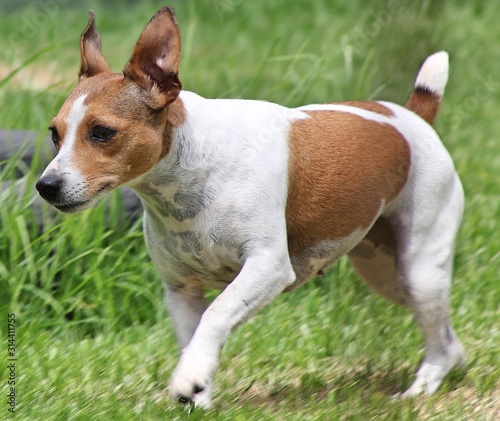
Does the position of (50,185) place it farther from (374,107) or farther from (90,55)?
(374,107)

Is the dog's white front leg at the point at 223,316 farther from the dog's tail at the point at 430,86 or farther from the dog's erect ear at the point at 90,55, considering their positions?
the dog's tail at the point at 430,86

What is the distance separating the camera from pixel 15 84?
8.65 metres

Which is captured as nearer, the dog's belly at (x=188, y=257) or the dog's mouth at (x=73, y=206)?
the dog's mouth at (x=73, y=206)

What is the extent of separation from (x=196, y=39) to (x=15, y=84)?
2.76 meters

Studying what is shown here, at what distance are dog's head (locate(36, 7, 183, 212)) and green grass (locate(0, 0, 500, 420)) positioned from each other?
3.17ft

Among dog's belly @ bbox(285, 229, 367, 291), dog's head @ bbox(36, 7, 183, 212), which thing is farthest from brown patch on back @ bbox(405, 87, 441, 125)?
dog's head @ bbox(36, 7, 183, 212)

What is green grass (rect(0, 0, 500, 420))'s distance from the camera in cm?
450

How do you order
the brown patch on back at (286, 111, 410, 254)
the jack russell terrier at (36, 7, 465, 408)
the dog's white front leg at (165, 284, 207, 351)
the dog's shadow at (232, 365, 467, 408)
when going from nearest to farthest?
the jack russell terrier at (36, 7, 465, 408) < the brown patch on back at (286, 111, 410, 254) < the dog's white front leg at (165, 284, 207, 351) < the dog's shadow at (232, 365, 467, 408)

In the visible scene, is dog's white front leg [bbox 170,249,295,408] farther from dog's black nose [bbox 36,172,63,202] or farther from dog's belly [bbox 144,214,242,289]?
dog's black nose [bbox 36,172,63,202]

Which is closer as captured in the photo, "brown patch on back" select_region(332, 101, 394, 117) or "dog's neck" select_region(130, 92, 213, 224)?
→ "dog's neck" select_region(130, 92, 213, 224)

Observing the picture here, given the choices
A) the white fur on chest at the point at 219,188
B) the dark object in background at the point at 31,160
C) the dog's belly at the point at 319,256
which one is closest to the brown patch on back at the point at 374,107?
the dog's belly at the point at 319,256

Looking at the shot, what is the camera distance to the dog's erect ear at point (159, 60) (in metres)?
3.83

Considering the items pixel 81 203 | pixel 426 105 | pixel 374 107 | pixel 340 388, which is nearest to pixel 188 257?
pixel 81 203

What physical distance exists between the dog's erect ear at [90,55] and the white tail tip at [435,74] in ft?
5.30
